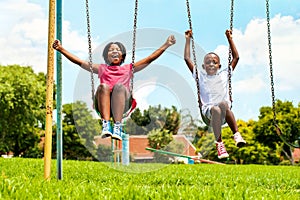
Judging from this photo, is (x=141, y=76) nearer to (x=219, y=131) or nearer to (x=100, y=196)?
(x=219, y=131)

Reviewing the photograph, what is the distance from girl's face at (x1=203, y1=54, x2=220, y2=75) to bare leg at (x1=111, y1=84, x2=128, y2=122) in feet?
3.35

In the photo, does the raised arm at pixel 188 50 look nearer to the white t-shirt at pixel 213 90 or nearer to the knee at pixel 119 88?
the white t-shirt at pixel 213 90

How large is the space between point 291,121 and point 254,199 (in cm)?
2033

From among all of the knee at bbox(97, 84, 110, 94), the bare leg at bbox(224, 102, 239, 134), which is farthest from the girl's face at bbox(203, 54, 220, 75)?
the knee at bbox(97, 84, 110, 94)

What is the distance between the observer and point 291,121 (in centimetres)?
2375

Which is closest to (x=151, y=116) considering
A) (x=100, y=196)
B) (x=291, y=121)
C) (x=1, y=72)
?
(x=100, y=196)

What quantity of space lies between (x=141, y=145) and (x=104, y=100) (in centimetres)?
94

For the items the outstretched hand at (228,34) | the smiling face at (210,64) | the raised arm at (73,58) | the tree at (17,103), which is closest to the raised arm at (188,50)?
the smiling face at (210,64)

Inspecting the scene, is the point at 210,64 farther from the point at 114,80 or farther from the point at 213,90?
Result: the point at 114,80

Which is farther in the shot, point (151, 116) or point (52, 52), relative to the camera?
point (52, 52)

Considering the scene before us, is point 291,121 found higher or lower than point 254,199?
higher

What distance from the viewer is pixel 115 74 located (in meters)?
5.07

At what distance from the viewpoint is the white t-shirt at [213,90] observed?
16.6ft

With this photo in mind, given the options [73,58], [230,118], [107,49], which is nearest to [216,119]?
[230,118]
